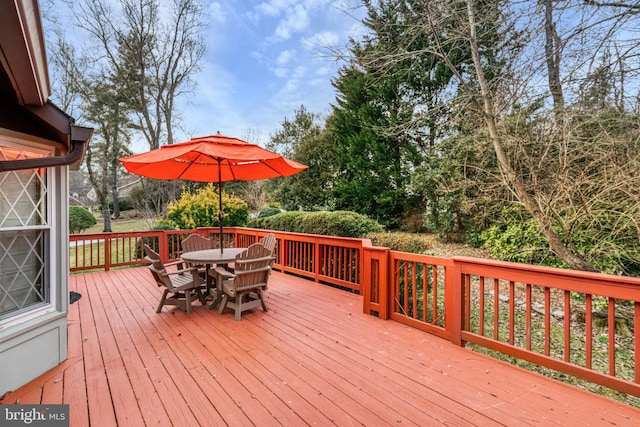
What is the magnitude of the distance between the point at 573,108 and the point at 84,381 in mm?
6605

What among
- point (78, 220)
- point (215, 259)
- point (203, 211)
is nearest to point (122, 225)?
point (78, 220)

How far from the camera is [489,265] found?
2.67m

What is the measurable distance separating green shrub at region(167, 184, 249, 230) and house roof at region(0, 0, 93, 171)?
18.7 ft

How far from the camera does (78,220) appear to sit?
12273mm

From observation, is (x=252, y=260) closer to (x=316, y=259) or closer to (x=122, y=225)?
(x=316, y=259)

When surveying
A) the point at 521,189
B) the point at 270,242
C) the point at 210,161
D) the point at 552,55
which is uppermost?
the point at 552,55

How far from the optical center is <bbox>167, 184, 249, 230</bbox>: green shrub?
834 centimetres

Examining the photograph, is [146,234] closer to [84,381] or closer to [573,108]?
[84,381]

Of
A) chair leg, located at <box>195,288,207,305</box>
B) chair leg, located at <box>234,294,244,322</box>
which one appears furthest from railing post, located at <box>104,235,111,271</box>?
chair leg, located at <box>234,294,244,322</box>

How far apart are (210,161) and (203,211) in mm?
4311

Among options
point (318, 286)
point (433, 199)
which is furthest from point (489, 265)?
point (433, 199)

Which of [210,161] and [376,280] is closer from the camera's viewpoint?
[376,280]

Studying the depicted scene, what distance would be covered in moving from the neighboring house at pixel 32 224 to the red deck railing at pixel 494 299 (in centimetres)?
322

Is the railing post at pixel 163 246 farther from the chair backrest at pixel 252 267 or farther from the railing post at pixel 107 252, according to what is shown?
the chair backrest at pixel 252 267
